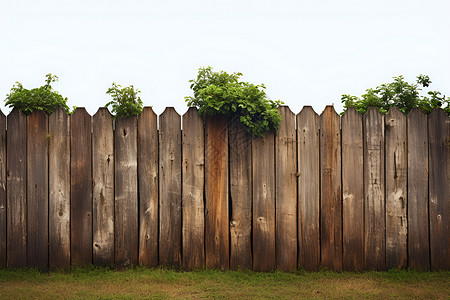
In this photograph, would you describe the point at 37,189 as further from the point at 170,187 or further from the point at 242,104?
the point at 242,104

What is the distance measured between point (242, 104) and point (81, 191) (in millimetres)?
2465

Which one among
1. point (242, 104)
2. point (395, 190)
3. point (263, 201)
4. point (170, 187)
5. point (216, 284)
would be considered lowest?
point (216, 284)

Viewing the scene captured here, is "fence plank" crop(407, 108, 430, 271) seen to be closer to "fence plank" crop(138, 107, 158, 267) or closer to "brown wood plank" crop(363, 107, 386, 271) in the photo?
"brown wood plank" crop(363, 107, 386, 271)

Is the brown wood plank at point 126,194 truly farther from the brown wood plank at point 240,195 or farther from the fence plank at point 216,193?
the brown wood plank at point 240,195

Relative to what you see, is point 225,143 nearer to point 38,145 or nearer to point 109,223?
point 109,223

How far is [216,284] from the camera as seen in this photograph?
17.9 feet

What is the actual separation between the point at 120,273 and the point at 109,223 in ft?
2.21

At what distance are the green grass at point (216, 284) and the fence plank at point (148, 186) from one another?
264 millimetres

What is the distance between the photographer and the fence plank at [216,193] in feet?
19.1

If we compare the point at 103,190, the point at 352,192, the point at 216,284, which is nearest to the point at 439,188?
the point at 352,192

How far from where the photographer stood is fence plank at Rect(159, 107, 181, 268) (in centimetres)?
580

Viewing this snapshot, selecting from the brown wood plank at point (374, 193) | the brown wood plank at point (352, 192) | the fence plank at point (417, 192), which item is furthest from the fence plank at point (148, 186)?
the fence plank at point (417, 192)

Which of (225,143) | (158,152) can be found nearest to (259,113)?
(225,143)

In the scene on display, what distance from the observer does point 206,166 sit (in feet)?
19.1
